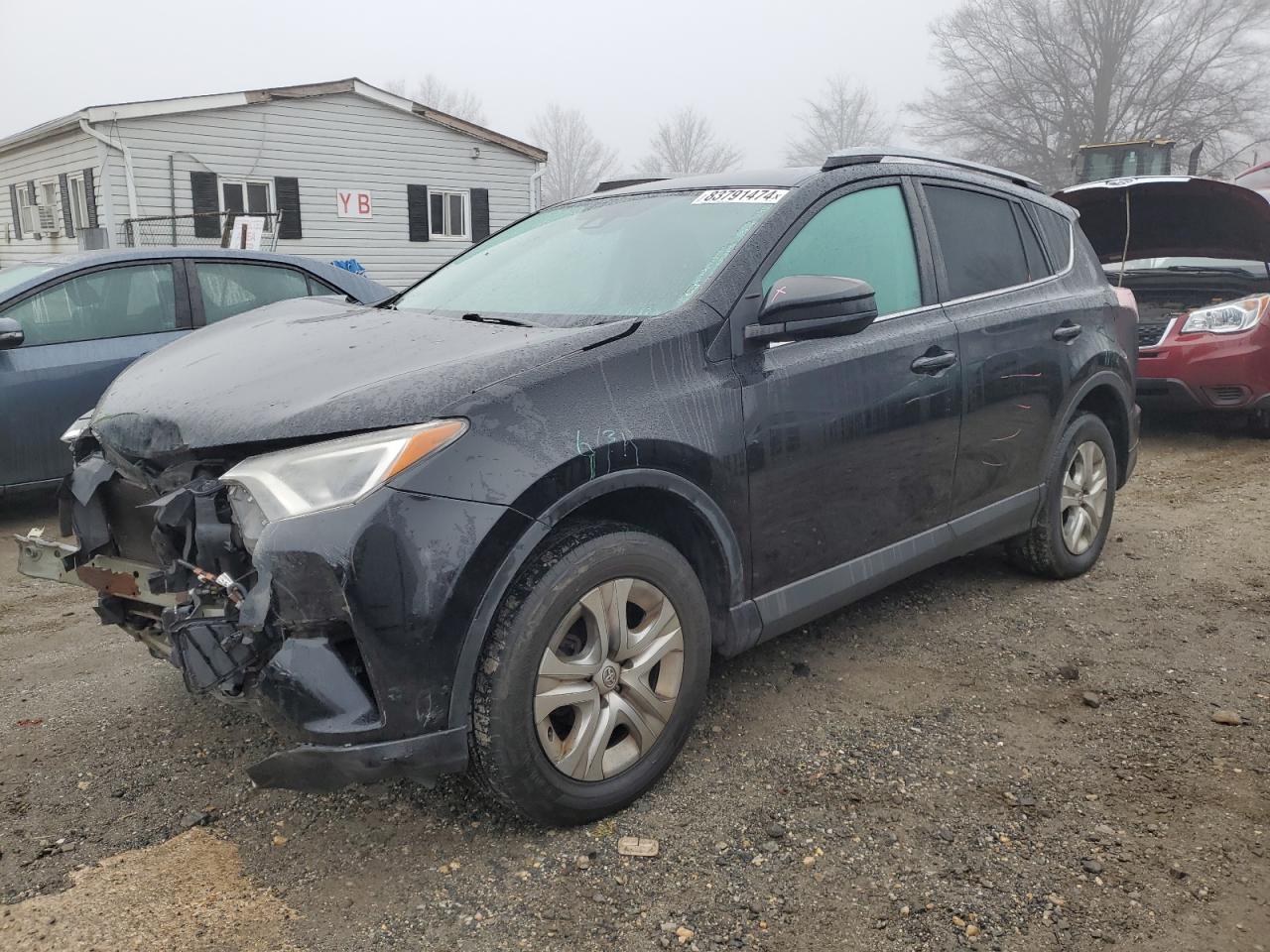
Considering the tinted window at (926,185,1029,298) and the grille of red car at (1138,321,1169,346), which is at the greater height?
the tinted window at (926,185,1029,298)

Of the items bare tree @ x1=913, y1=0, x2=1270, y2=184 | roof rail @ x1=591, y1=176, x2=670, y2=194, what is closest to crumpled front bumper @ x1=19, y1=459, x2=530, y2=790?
roof rail @ x1=591, y1=176, x2=670, y2=194

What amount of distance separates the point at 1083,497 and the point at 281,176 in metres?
18.0

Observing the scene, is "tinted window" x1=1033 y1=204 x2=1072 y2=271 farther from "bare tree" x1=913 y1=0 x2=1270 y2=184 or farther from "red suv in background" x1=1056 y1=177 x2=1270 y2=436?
"bare tree" x1=913 y1=0 x2=1270 y2=184

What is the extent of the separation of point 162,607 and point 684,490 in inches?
56.8

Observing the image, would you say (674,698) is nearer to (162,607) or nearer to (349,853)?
(349,853)

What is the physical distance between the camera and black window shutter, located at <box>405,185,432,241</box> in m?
20.8

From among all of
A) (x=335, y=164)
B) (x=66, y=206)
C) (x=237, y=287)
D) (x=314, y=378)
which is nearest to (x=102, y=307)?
(x=237, y=287)

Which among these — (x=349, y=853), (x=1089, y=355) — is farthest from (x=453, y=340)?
(x=1089, y=355)

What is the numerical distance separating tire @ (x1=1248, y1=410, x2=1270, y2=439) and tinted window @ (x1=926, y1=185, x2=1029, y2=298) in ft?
15.9

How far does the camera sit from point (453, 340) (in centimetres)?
277

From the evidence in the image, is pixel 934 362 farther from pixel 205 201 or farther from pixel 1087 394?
pixel 205 201

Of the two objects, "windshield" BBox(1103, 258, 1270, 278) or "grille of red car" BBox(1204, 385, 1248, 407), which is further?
"windshield" BBox(1103, 258, 1270, 278)

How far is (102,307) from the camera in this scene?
5.68 m

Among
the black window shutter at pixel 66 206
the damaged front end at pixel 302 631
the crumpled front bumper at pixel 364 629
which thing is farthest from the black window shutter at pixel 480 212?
the crumpled front bumper at pixel 364 629
